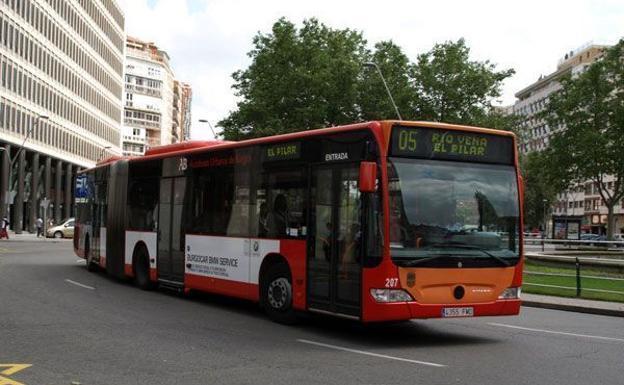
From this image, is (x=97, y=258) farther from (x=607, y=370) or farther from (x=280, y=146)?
(x=607, y=370)

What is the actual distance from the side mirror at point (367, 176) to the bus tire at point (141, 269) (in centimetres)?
922

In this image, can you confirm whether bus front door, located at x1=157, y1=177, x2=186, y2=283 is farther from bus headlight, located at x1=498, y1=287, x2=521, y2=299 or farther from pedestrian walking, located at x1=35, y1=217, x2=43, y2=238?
pedestrian walking, located at x1=35, y1=217, x2=43, y2=238

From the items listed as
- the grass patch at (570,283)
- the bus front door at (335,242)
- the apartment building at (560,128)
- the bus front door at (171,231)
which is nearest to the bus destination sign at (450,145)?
the bus front door at (335,242)

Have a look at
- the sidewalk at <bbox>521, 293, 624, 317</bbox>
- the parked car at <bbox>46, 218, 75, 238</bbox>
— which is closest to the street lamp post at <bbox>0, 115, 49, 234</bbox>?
the parked car at <bbox>46, 218, 75, 238</bbox>

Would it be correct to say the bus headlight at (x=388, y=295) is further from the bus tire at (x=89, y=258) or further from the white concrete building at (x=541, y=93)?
the white concrete building at (x=541, y=93)

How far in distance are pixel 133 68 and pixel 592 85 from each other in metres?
112

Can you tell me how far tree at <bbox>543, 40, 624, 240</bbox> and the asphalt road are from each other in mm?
42476

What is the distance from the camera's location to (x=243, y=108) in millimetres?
54125

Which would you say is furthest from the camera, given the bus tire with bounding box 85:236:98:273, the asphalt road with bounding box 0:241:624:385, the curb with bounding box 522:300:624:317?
the bus tire with bounding box 85:236:98:273

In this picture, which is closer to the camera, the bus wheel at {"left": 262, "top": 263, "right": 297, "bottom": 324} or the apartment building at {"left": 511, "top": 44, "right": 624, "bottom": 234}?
the bus wheel at {"left": 262, "top": 263, "right": 297, "bottom": 324}

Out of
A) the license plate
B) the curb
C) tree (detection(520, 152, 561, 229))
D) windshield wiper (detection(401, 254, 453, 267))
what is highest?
tree (detection(520, 152, 561, 229))

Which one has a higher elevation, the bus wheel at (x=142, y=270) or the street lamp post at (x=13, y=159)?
the street lamp post at (x=13, y=159)

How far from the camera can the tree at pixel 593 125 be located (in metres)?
55.9

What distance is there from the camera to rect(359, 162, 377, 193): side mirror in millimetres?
10562
